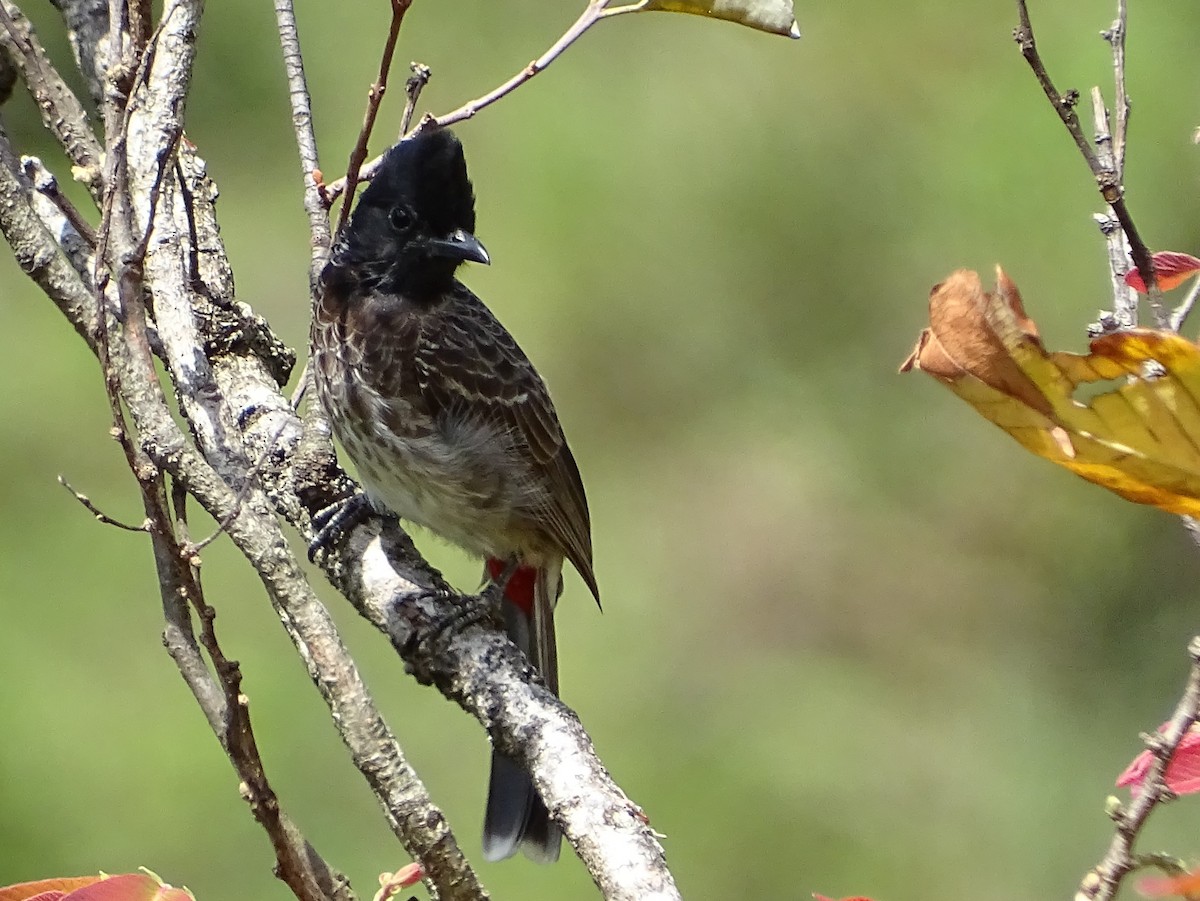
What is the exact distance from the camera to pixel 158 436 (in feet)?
4.57

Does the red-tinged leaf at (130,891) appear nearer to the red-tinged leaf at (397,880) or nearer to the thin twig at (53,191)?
the red-tinged leaf at (397,880)

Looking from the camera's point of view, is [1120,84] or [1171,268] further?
[1120,84]

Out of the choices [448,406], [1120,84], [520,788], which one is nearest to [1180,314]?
[1120,84]

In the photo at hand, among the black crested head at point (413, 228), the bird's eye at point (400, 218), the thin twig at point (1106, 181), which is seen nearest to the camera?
the thin twig at point (1106, 181)

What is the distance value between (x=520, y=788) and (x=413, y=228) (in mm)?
1286

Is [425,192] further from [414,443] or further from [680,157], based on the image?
[680,157]

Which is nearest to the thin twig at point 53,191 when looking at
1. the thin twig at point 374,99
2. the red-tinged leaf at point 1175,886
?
the thin twig at point 374,99

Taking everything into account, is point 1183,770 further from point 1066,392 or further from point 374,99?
point 374,99

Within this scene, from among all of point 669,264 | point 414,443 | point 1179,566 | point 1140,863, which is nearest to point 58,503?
point 669,264

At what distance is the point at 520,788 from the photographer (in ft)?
10.3

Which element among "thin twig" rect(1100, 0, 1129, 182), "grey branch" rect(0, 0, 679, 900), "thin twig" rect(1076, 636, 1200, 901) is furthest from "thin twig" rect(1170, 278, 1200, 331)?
"grey branch" rect(0, 0, 679, 900)

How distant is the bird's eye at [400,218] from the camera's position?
2.94 m

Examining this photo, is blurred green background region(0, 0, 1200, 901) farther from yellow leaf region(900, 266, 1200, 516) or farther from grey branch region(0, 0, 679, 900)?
yellow leaf region(900, 266, 1200, 516)

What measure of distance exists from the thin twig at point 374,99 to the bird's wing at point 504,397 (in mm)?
442
